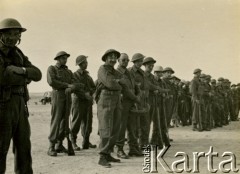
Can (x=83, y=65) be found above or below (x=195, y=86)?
above

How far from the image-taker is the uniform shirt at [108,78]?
24.7ft

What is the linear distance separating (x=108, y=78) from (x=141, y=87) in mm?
1826

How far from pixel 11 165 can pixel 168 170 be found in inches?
111

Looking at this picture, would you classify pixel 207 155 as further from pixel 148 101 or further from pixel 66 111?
pixel 66 111

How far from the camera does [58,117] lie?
883 centimetres

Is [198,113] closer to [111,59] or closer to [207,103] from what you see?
[207,103]

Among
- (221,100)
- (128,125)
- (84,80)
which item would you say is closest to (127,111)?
(128,125)

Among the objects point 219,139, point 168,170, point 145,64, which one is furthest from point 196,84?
point 168,170

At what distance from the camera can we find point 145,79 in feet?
30.6

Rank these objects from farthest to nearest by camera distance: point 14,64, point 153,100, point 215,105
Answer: point 215,105, point 153,100, point 14,64

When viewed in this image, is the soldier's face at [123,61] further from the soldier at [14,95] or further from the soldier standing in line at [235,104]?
the soldier standing in line at [235,104]

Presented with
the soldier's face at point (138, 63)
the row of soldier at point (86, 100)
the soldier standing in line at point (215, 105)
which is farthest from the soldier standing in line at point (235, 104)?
the soldier's face at point (138, 63)

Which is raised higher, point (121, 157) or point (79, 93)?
point (79, 93)

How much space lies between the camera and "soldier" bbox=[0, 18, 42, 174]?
16.0 feet
